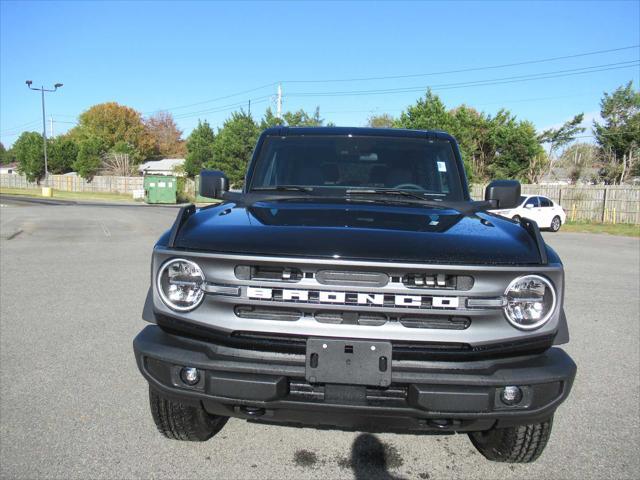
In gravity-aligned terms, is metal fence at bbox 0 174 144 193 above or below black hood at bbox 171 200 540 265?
below

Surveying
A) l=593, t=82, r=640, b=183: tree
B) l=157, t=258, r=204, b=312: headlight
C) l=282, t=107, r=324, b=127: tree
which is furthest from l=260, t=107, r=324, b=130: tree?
l=157, t=258, r=204, b=312: headlight

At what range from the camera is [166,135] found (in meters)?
94.5

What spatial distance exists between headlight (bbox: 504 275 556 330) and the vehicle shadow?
1.13 meters

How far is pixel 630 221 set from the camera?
28094 millimetres

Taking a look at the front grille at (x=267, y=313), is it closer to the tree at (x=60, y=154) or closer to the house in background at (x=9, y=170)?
the tree at (x=60, y=154)

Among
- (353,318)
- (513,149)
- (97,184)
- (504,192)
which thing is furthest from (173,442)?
(97,184)

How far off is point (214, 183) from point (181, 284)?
158cm

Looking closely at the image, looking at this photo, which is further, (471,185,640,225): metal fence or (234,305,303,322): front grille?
(471,185,640,225): metal fence

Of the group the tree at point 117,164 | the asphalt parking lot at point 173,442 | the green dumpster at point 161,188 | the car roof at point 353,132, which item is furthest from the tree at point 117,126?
the car roof at point 353,132

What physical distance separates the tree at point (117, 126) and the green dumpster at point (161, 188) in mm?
50526

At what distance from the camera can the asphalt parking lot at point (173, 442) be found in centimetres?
295

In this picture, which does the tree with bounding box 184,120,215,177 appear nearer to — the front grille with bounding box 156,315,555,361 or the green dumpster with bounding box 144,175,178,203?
the green dumpster with bounding box 144,175,178,203

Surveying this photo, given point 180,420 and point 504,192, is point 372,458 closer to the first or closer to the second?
point 180,420

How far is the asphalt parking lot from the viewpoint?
2.95m
